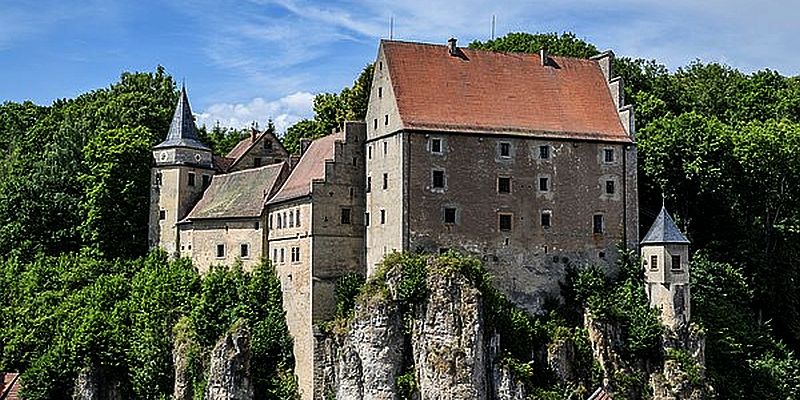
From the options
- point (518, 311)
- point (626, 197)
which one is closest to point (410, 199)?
point (518, 311)

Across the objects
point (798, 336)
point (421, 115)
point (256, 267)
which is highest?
point (421, 115)

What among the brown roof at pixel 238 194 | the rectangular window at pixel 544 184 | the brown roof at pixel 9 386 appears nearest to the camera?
the rectangular window at pixel 544 184

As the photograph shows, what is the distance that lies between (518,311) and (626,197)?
8.76 meters

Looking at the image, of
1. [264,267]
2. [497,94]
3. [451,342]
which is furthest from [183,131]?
[451,342]

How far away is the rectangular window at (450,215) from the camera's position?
53.8 m

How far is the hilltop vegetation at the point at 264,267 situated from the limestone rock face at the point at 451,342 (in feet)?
29.3

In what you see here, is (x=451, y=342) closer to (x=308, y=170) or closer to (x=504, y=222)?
(x=504, y=222)

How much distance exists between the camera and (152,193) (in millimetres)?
68250

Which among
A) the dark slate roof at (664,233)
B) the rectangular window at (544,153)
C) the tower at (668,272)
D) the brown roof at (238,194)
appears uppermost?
the rectangular window at (544,153)

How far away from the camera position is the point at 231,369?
185 feet

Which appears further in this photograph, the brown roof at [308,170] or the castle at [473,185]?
the brown roof at [308,170]

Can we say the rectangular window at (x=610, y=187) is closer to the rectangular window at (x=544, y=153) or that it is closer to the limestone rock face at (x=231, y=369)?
the rectangular window at (x=544, y=153)

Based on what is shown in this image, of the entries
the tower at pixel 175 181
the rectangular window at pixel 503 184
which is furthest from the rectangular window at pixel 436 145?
the tower at pixel 175 181

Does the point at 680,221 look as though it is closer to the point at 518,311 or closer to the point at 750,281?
the point at 750,281
